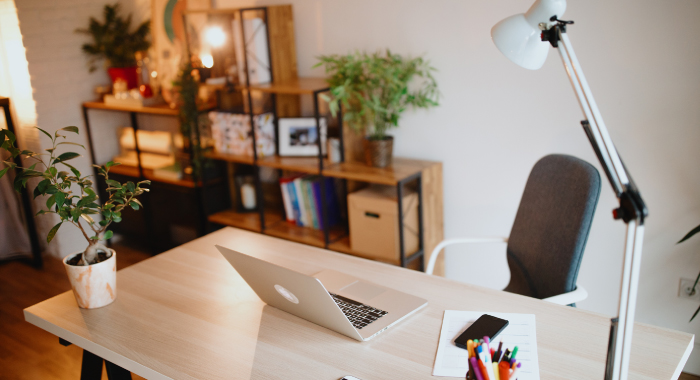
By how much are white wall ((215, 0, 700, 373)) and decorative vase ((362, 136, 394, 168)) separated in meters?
0.21

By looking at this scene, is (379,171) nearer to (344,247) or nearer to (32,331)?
(344,247)

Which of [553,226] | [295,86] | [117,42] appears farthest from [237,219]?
[553,226]

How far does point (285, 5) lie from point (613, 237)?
2.16 m

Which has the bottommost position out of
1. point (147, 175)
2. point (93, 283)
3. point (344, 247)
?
point (344, 247)

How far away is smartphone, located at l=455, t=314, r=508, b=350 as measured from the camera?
139 centimetres

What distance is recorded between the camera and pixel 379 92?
9.91ft

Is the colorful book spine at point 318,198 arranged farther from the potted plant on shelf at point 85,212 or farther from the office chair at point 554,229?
the potted plant on shelf at point 85,212

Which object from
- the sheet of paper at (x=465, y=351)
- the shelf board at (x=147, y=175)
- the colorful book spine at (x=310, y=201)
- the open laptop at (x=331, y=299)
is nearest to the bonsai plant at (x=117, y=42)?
the shelf board at (x=147, y=175)

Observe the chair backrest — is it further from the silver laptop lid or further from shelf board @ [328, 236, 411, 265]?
shelf board @ [328, 236, 411, 265]

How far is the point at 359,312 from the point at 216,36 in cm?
249

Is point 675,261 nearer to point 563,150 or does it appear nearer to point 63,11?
point 563,150

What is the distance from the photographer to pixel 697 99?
220cm

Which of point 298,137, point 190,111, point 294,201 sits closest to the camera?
point 298,137

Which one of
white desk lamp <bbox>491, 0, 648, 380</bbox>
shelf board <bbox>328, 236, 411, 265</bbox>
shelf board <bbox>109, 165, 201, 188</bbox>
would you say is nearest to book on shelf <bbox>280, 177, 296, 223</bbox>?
shelf board <bbox>328, 236, 411, 265</bbox>
